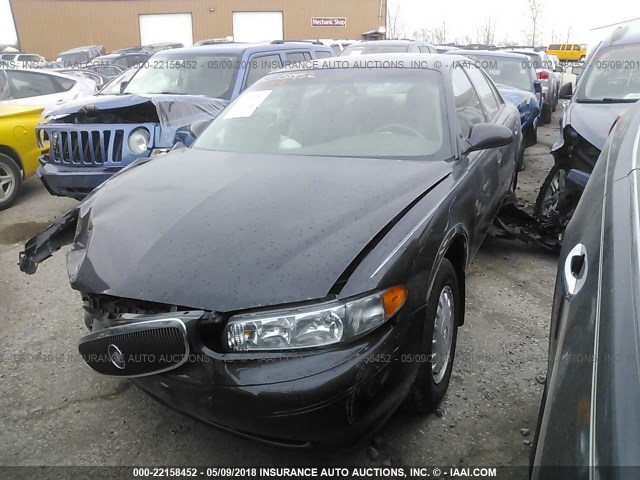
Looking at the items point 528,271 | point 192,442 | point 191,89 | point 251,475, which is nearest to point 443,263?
point 251,475

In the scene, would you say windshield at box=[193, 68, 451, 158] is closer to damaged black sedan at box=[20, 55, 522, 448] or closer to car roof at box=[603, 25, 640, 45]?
damaged black sedan at box=[20, 55, 522, 448]

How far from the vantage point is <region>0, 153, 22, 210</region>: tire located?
5.87 metres

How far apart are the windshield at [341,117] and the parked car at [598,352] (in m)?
1.23

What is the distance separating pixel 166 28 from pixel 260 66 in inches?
1244

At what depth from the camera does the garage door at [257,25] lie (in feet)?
111

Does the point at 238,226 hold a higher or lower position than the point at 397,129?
lower

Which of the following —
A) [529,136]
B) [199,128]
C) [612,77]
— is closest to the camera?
[199,128]

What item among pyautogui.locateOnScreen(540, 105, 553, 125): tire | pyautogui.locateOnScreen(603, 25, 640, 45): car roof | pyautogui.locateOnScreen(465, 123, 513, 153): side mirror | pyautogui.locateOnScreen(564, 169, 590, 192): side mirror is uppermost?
pyautogui.locateOnScreen(603, 25, 640, 45): car roof

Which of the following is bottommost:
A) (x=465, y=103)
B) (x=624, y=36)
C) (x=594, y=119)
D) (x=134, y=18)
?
(x=594, y=119)

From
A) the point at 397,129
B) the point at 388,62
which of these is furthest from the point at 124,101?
the point at 397,129

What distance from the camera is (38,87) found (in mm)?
7918

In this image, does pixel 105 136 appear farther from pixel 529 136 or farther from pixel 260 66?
pixel 529 136

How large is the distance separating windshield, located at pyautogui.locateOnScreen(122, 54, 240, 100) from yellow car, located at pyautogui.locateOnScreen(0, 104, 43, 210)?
1182mm

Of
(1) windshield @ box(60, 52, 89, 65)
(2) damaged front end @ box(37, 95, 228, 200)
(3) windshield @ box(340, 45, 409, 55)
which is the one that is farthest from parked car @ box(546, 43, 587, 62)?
(2) damaged front end @ box(37, 95, 228, 200)
